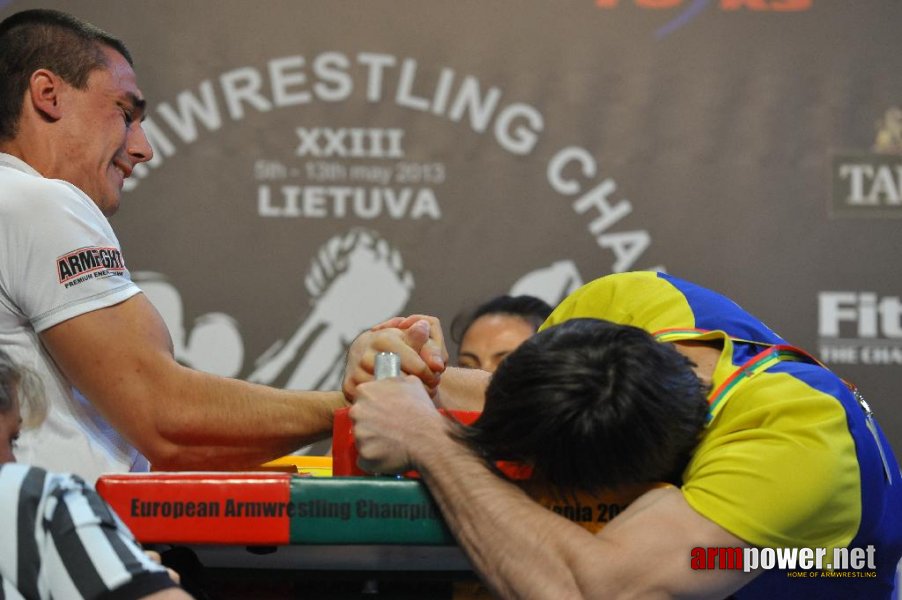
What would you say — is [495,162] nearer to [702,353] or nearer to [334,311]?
[334,311]

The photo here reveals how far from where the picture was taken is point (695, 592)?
1.19m

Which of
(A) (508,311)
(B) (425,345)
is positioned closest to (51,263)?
(B) (425,345)

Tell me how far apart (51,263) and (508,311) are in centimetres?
151

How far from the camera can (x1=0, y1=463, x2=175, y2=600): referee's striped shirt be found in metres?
0.91

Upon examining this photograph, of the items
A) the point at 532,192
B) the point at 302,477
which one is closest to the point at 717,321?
the point at 302,477

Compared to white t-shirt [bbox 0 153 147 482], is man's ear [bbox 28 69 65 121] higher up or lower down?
higher up

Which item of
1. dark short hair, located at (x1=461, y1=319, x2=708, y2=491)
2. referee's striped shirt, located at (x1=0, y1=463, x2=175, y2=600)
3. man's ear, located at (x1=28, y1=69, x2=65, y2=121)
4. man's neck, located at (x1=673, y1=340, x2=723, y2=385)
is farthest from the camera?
man's ear, located at (x1=28, y1=69, x2=65, y2=121)

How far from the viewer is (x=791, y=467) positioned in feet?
3.94

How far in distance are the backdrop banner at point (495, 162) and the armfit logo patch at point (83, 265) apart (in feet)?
4.39

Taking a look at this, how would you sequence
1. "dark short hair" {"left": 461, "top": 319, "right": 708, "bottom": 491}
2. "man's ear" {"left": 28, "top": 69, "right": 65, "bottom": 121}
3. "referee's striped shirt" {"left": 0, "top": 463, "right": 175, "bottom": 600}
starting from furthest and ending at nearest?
"man's ear" {"left": 28, "top": 69, "right": 65, "bottom": 121}, "dark short hair" {"left": 461, "top": 319, "right": 708, "bottom": 491}, "referee's striped shirt" {"left": 0, "top": 463, "right": 175, "bottom": 600}

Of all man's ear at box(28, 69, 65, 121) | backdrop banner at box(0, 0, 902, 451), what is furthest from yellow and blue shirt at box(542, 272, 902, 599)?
backdrop banner at box(0, 0, 902, 451)

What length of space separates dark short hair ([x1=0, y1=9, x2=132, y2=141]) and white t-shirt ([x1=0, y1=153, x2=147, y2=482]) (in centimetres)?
27

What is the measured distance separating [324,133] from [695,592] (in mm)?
1897

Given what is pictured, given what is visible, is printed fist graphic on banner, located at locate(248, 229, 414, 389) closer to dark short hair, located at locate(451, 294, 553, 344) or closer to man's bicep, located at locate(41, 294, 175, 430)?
dark short hair, located at locate(451, 294, 553, 344)
